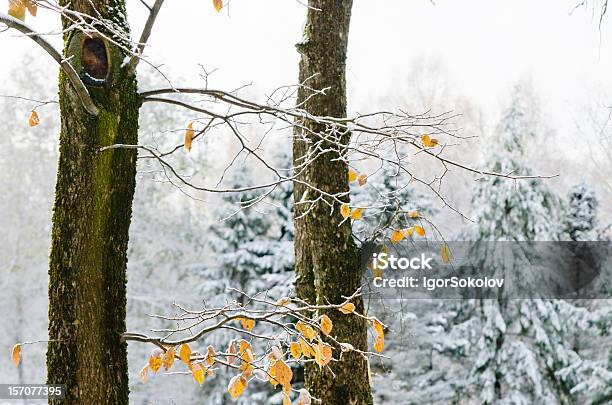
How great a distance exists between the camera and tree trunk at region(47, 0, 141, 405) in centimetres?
202

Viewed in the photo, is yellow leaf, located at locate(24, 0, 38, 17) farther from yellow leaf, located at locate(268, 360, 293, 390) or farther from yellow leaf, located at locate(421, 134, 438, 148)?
yellow leaf, located at locate(421, 134, 438, 148)

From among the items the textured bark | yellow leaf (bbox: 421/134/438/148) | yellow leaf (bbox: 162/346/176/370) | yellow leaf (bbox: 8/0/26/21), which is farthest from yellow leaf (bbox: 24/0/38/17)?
the textured bark

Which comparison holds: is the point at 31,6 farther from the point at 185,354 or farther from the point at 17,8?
the point at 185,354

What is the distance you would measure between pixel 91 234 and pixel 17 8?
2.15 feet

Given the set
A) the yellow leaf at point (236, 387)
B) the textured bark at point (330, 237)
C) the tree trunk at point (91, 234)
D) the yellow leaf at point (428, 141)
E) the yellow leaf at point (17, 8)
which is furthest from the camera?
the textured bark at point (330, 237)

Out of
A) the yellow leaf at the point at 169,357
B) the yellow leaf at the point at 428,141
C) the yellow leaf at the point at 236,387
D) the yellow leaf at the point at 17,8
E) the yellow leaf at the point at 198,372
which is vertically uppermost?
the yellow leaf at the point at 17,8

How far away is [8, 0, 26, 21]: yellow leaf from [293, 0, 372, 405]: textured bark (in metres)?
1.63

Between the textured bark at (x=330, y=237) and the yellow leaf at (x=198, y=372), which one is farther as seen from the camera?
the textured bark at (x=330, y=237)

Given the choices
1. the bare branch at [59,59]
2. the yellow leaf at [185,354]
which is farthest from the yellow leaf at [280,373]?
the bare branch at [59,59]

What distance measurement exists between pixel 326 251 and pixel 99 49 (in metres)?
1.51

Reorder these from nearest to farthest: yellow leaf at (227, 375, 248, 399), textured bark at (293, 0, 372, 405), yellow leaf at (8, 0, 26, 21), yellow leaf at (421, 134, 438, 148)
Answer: yellow leaf at (8, 0, 26, 21)
yellow leaf at (227, 375, 248, 399)
yellow leaf at (421, 134, 438, 148)
textured bark at (293, 0, 372, 405)

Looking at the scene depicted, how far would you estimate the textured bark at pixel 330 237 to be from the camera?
3.19m

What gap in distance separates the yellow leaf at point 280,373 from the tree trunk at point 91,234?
1.72ft

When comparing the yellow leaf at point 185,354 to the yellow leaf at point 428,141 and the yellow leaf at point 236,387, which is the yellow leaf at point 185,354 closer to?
the yellow leaf at point 236,387
